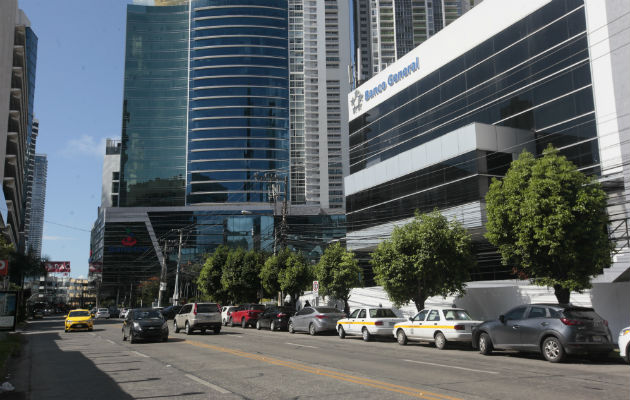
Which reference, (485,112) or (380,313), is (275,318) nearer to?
(380,313)

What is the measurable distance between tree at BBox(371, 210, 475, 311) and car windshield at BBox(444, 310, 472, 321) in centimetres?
578

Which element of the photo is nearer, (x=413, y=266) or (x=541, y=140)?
(x=413, y=266)

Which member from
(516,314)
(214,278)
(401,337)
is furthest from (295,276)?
(516,314)

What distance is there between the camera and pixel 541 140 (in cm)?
3362

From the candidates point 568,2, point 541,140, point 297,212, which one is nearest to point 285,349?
point 541,140

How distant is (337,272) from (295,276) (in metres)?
6.35

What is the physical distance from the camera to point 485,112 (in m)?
37.6

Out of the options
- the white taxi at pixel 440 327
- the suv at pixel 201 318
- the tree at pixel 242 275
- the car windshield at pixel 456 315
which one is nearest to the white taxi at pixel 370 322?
the white taxi at pixel 440 327

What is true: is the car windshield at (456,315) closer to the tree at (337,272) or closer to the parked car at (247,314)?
the tree at (337,272)

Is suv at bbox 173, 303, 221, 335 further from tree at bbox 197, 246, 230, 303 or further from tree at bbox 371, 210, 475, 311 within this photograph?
tree at bbox 197, 246, 230, 303

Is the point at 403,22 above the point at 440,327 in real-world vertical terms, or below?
above

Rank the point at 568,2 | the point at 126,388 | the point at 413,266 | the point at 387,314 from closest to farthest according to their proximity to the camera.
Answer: the point at 126,388, the point at 387,314, the point at 413,266, the point at 568,2

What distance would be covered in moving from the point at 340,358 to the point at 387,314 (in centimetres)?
920

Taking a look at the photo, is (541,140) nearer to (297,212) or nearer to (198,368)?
(198,368)
